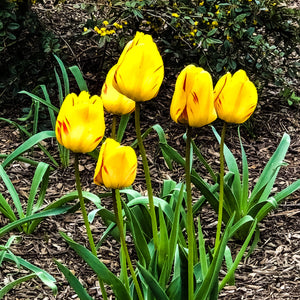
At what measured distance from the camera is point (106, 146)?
1.57m

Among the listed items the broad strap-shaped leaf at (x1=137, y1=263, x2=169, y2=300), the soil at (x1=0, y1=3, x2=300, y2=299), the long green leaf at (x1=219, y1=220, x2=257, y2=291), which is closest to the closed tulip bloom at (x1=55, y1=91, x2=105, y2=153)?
the broad strap-shaped leaf at (x1=137, y1=263, x2=169, y2=300)

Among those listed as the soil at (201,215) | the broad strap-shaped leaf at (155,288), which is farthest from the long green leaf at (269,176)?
the broad strap-shaped leaf at (155,288)

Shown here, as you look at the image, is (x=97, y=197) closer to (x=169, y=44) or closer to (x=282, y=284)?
(x=282, y=284)

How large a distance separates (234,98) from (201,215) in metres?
1.38

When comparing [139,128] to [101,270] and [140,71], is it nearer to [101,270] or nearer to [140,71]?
[140,71]

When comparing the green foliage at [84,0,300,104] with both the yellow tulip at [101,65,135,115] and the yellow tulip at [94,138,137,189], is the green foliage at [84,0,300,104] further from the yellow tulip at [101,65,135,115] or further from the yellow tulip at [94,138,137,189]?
the yellow tulip at [94,138,137,189]

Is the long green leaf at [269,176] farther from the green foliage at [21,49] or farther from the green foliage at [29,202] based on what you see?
the green foliage at [21,49]

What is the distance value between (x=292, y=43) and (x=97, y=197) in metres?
1.89

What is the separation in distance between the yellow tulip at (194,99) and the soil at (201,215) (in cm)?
112

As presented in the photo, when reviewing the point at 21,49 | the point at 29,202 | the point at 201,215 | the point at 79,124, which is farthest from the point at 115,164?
the point at 21,49

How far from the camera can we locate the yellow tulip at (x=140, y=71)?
1532mm

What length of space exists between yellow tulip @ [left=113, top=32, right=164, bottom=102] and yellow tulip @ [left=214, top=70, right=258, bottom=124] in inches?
9.9

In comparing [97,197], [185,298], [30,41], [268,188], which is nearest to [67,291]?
[97,197]

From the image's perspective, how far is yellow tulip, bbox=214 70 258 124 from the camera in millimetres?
1727
